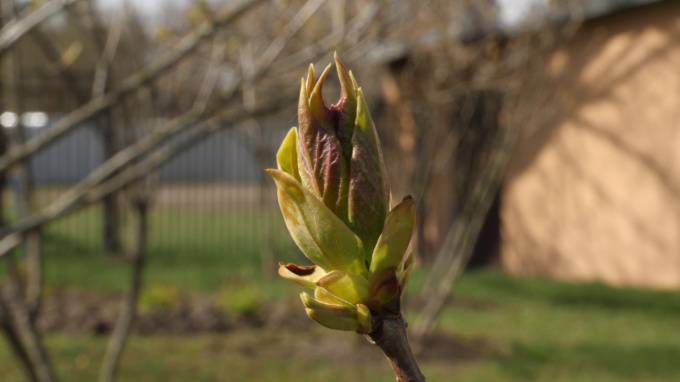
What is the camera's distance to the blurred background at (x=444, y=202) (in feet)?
17.3

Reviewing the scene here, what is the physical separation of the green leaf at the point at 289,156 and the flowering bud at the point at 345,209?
2cm

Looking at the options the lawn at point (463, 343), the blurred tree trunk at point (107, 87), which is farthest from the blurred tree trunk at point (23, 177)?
the lawn at point (463, 343)

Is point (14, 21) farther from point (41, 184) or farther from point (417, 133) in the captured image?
point (41, 184)

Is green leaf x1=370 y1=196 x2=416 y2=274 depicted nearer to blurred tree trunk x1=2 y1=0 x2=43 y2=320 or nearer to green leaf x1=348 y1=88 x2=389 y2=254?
green leaf x1=348 y1=88 x2=389 y2=254

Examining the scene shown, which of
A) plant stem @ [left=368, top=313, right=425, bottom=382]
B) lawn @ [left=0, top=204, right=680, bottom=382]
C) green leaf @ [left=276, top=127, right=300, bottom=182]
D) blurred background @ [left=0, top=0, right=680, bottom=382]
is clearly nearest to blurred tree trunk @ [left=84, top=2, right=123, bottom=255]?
blurred background @ [left=0, top=0, right=680, bottom=382]

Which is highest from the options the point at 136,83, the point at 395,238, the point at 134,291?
the point at 136,83

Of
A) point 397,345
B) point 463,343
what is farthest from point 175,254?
point 397,345

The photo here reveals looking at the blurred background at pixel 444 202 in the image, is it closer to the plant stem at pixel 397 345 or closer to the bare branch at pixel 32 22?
the bare branch at pixel 32 22

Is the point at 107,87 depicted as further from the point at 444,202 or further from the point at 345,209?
the point at 444,202

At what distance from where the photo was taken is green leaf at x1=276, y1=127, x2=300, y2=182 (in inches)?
25.9

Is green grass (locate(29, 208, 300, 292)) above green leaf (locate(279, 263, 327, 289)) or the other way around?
the other way around

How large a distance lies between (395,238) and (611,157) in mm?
9777

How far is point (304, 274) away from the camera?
2.18ft

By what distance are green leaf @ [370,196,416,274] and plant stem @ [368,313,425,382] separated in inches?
1.4
